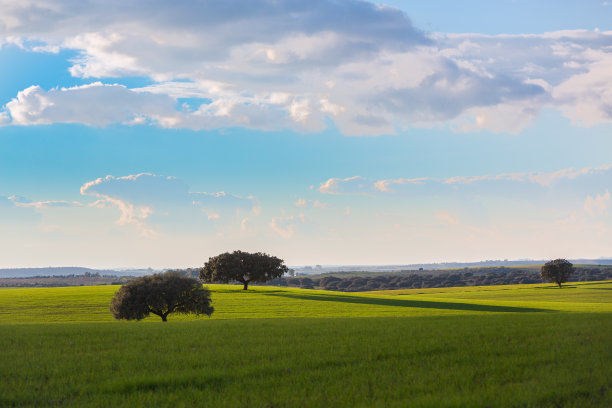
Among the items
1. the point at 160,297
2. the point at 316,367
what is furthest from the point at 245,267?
the point at 316,367

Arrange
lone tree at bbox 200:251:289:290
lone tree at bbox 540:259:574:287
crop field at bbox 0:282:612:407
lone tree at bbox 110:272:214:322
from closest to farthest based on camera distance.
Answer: crop field at bbox 0:282:612:407 < lone tree at bbox 110:272:214:322 < lone tree at bbox 200:251:289:290 < lone tree at bbox 540:259:574:287

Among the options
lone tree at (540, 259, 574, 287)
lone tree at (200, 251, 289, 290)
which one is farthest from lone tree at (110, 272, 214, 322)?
lone tree at (540, 259, 574, 287)

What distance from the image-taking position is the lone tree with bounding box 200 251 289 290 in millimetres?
93938

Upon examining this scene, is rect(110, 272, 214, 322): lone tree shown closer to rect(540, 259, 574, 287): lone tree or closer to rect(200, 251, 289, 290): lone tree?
rect(200, 251, 289, 290): lone tree

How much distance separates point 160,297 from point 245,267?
48.3 m

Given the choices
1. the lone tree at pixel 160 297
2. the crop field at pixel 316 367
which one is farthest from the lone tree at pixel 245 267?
the crop field at pixel 316 367

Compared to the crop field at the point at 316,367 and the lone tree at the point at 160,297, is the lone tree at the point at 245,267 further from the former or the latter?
the crop field at the point at 316,367

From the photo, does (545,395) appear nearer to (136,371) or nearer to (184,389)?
(184,389)

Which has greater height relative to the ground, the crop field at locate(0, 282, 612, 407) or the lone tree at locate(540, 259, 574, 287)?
the crop field at locate(0, 282, 612, 407)

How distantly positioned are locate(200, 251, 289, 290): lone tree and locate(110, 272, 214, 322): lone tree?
4630 centimetres

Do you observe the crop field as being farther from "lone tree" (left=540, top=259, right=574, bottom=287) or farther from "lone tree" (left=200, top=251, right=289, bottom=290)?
"lone tree" (left=540, top=259, right=574, bottom=287)

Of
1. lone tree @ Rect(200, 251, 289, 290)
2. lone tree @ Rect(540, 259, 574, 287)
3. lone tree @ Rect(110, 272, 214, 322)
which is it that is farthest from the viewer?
lone tree @ Rect(540, 259, 574, 287)

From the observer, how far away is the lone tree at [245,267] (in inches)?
3698

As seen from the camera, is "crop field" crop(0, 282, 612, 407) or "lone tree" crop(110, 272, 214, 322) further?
"lone tree" crop(110, 272, 214, 322)
